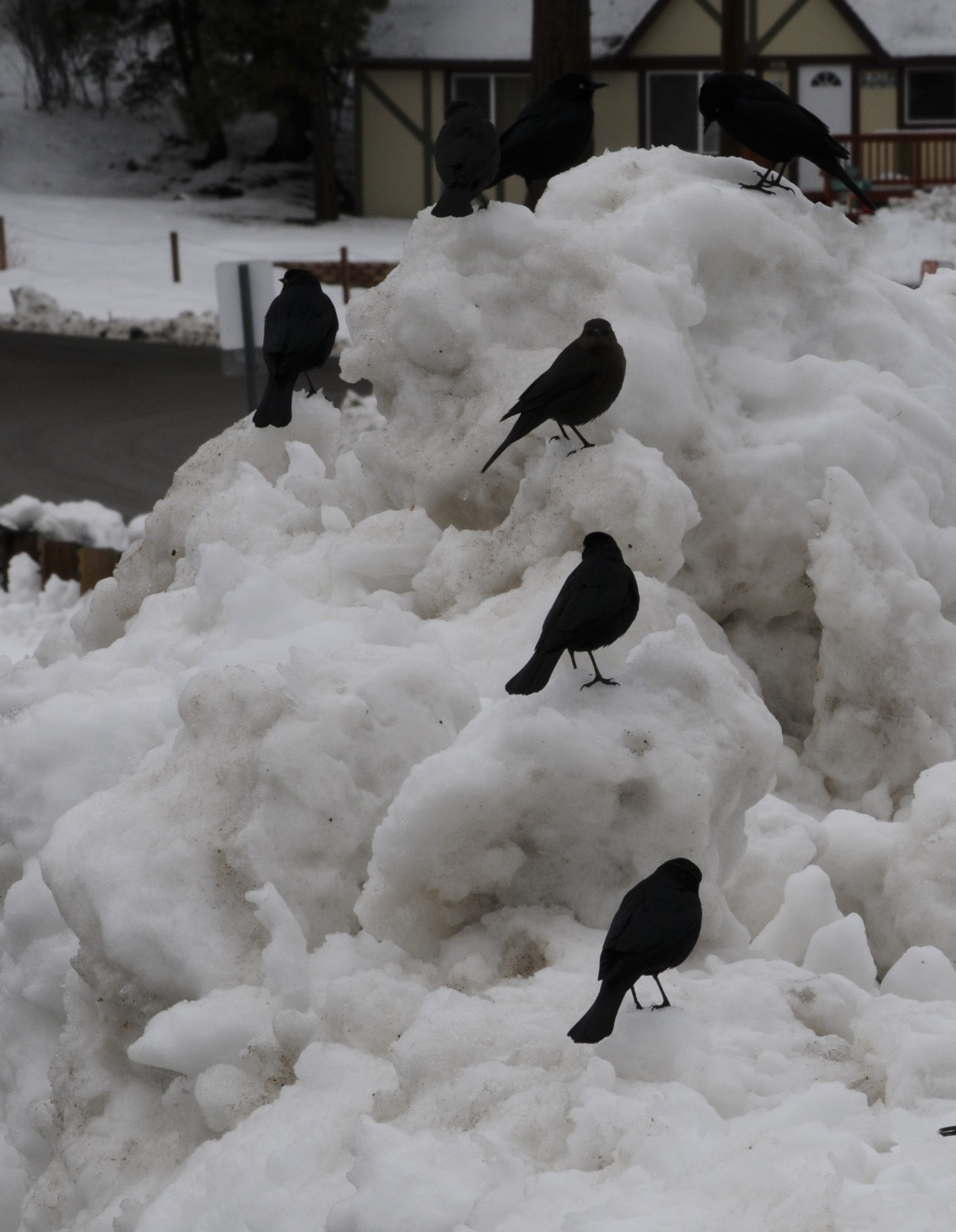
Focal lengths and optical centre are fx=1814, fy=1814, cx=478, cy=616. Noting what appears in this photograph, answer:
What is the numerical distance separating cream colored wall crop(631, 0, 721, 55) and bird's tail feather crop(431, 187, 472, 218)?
82.7 ft


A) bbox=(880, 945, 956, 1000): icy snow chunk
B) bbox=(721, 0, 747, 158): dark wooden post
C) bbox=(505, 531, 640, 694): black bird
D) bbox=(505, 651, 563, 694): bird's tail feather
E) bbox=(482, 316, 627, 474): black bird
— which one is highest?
bbox=(721, 0, 747, 158): dark wooden post

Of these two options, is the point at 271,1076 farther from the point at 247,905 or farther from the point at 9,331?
the point at 9,331

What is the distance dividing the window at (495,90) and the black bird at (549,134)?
2451 centimetres

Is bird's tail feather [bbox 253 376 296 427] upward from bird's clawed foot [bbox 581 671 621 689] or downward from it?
upward

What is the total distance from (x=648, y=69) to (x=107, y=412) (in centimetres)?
1394

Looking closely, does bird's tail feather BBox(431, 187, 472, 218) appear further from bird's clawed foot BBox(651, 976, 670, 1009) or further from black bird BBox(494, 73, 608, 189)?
bird's clawed foot BBox(651, 976, 670, 1009)

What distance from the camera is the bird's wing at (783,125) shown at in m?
5.36

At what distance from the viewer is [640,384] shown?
474cm

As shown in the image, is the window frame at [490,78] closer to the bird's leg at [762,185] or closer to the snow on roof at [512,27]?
the snow on roof at [512,27]

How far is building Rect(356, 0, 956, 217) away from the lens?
28.5 metres

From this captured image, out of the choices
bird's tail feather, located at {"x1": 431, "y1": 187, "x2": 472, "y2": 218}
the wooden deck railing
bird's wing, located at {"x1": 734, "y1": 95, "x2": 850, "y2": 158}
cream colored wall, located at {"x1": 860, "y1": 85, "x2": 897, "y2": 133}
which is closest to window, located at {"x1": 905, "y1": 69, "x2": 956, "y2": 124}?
cream colored wall, located at {"x1": 860, "y1": 85, "x2": 897, "y2": 133}

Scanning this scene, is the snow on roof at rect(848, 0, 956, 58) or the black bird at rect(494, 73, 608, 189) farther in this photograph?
the snow on roof at rect(848, 0, 956, 58)

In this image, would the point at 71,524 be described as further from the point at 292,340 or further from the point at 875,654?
the point at 875,654

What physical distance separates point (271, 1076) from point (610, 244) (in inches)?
102
